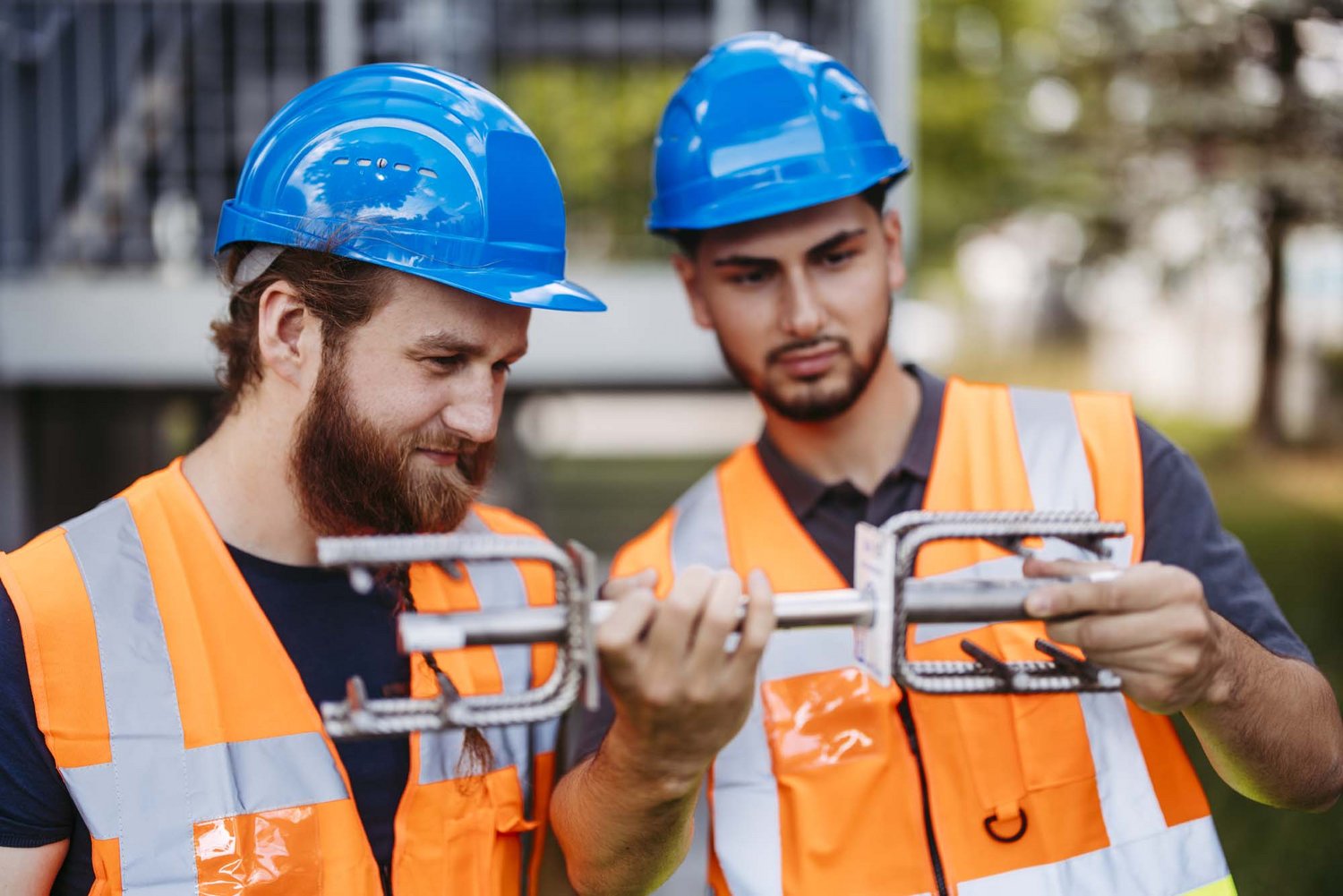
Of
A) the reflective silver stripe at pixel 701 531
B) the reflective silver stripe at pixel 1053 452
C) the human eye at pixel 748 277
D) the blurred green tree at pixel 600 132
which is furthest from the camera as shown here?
the blurred green tree at pixel 600 132

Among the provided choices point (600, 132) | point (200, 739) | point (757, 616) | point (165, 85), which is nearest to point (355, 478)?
point (200, 739)

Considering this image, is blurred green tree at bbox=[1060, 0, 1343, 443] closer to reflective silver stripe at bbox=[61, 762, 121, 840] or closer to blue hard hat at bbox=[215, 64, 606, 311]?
blue hard hat at bbox=[215, 64, 606, 311]

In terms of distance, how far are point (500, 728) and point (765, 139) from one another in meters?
1.31

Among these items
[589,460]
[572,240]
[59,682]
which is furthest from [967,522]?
[589,460]

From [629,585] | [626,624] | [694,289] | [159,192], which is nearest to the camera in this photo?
[626,624]

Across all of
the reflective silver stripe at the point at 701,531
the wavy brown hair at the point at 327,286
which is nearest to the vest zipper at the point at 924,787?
the reflective silver stripe at the point at 701,531

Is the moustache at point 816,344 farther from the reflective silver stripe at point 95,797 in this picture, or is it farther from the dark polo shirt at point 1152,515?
the reflective silver stripe at point 95,797

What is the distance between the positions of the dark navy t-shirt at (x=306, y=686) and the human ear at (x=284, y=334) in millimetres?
344

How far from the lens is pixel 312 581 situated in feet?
6.95

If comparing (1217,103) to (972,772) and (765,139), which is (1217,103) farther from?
(972,772)

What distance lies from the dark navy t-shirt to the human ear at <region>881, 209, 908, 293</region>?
1.33 meters

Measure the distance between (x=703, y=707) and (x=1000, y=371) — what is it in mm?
29902

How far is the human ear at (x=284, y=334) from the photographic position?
2.11 m

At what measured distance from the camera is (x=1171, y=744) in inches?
85.4
